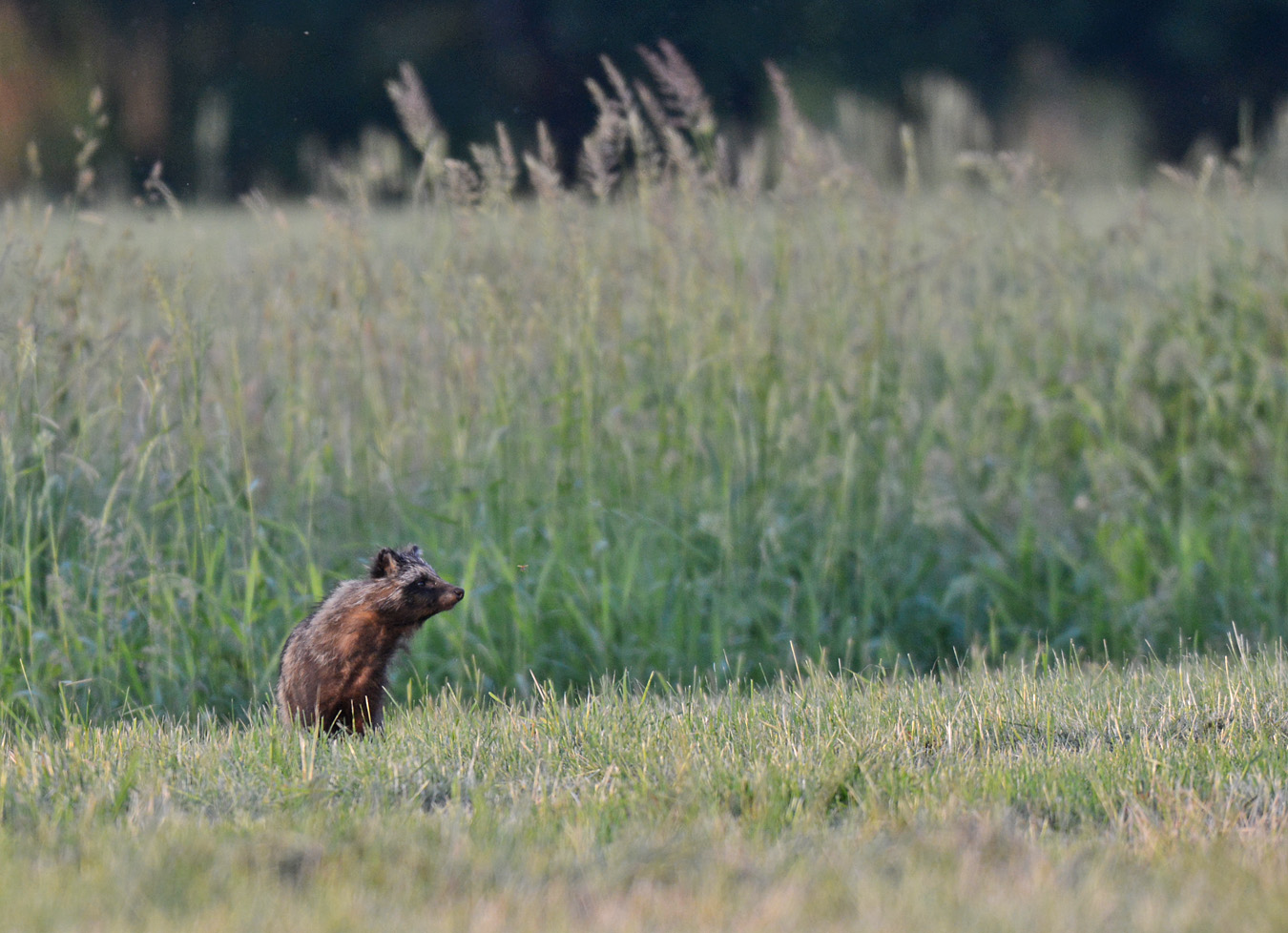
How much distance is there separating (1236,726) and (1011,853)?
1169mm

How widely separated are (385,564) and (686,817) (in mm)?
1311

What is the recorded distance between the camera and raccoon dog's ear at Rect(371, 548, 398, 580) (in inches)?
153

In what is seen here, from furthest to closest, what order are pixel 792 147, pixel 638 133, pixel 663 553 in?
pixel 792 147 < pixel 638 133 < pixel 663 553

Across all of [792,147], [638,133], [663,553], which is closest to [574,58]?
[792,147]

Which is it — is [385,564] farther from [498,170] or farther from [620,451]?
[498,170]

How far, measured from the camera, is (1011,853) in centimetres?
269

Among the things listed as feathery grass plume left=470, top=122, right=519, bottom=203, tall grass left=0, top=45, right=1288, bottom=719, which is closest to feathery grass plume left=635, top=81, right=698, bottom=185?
tall grass left=0, top=45, right=1288, bottom=719

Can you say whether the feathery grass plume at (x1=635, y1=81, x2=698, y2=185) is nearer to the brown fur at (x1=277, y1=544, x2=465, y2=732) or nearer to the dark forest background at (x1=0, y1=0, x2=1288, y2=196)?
the brown fur at (x1=277, y1=544, x2=465, y2=732)

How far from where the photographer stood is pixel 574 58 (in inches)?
880

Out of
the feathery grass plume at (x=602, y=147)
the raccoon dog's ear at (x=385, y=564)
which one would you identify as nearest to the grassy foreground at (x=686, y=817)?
the raccoon dog's ear at (x=385, y=564)

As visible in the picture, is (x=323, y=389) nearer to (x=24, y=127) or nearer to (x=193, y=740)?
(x=193, y=740)

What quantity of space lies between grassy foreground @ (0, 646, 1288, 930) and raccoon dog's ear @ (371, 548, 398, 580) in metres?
0.41

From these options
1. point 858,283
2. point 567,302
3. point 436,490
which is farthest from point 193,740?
point 858,283

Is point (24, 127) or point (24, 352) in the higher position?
point (24, 127)
